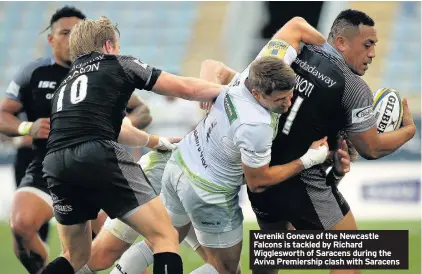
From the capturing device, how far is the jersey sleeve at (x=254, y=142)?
17.0 ft

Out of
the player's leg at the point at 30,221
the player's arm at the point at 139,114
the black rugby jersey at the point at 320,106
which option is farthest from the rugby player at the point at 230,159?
the player's leg at the point at 30,221

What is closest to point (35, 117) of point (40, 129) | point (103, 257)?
point (40, 129)

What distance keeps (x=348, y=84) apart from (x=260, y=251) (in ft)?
4.84

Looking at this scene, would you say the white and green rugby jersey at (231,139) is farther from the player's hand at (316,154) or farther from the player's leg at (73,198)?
the player's leg at (73,198)

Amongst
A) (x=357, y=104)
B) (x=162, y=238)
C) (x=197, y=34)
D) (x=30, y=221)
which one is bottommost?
(x=197, y=34)

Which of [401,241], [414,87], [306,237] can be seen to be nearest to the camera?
[306,237]

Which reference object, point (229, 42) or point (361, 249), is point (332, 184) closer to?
point (361, 249)

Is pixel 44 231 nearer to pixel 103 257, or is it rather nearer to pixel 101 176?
pixel 103 257

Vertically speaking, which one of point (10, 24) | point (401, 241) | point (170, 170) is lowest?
point (10, 24)

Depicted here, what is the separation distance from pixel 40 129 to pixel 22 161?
114cm

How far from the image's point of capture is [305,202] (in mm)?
5641

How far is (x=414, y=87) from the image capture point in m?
15.4

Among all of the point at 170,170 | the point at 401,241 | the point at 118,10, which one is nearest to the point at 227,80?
the point at 170,170

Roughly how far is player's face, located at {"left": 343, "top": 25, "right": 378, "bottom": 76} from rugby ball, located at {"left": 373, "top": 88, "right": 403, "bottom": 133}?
0.47 meters
